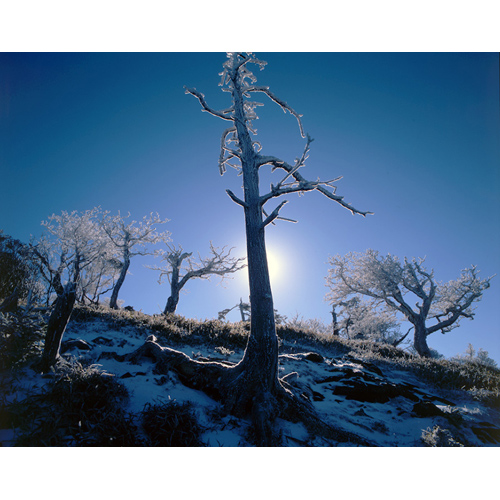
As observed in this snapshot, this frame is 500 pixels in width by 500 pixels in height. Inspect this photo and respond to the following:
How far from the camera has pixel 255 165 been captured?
692 cm

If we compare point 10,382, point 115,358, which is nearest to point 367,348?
point 115,358

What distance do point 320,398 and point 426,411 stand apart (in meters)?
2.37

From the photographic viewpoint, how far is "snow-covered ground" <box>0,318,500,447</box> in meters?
4.75

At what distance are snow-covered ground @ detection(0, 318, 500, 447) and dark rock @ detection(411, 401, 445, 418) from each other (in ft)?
0.04

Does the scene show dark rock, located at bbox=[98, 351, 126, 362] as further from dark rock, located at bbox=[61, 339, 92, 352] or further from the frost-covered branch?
the frost-covered branch

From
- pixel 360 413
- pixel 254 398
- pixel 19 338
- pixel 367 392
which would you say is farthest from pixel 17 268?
pixel 367 392

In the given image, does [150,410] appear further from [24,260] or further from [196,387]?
[24,260]

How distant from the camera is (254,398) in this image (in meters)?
5.04

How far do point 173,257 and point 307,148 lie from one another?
64.4 feet

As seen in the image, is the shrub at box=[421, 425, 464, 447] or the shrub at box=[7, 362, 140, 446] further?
the shrub at box=[421, 425, 464, 447]

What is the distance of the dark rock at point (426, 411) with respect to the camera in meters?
6.27

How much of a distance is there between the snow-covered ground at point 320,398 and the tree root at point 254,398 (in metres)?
0.14

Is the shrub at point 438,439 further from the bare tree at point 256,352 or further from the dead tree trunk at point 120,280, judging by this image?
the dead tree trunk at point 120,280

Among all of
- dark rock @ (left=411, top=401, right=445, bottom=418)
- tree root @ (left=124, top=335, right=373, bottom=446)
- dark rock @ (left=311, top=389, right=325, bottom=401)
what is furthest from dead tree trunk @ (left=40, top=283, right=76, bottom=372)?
dark rock @ (left=411, top=401, right=445, bottom=418)
